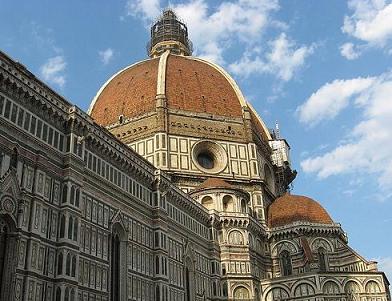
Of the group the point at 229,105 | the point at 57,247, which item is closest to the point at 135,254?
the point at 57,247

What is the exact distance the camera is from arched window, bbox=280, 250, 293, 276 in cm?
4956

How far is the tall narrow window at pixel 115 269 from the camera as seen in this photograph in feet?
102

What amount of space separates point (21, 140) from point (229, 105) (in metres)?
36.3

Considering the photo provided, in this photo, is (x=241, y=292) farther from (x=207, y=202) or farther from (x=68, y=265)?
(x=68, y=265)

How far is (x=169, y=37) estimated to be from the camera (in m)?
74.2

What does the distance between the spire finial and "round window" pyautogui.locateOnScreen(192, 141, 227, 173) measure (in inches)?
887

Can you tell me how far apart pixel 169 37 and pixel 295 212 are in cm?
3419

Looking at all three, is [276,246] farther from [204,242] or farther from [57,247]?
[57,247]

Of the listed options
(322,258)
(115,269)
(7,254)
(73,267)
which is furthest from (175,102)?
(7,254)

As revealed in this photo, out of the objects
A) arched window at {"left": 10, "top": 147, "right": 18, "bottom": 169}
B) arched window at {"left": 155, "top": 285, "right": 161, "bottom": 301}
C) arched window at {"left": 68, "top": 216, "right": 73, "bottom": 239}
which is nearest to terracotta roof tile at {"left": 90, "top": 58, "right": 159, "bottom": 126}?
arched window at {"left": 155, "top": 285, "right": 161, "bottom": 301}

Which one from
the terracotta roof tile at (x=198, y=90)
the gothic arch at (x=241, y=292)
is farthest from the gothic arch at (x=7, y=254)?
the terracotta roof tile at (x=198, y=90)

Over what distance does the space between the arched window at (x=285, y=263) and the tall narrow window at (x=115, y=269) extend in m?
22.5

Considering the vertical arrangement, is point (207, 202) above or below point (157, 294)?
above

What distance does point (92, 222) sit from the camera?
29.8m
